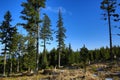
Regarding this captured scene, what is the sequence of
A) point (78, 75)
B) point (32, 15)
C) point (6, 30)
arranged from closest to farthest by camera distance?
point (78, 75), point (32, 15), point (6, 30)

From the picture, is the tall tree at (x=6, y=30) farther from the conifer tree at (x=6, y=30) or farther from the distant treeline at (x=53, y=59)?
the distant treeline at (x=53, y=59)

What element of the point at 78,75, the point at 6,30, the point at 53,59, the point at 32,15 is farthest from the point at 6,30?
the point at 53,59

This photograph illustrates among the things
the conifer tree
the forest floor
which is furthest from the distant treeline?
the forest floor

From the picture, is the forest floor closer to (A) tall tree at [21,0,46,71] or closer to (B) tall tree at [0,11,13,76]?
(A) tall tree at [21,0,46,71]

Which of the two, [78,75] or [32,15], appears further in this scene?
[32,15]

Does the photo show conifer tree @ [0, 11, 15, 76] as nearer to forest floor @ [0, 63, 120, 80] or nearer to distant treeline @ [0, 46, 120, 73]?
distant treeline @ [0, 46, 120, 73]

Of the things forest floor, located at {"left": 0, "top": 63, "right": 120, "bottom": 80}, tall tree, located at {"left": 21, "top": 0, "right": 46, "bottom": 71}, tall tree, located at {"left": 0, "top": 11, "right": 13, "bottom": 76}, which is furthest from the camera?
tall tree, located at {"left": 0, "top": 11, "right": 13, "bottom": 76}

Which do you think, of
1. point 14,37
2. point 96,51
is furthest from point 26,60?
point 96,51

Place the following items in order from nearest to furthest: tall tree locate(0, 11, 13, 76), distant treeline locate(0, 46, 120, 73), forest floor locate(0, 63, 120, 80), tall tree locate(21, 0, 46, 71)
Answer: forest floor locate(0, 63, 120, 80)
tall tree locate(21, 0, 46, 71)
tall tree locate(0, 11, 13, 76)
distant treeline locate(0, 46, 120, 73)

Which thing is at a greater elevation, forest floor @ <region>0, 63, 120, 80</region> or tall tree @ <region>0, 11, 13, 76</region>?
tall tree @ <region>0, 11, 13, 76</region>

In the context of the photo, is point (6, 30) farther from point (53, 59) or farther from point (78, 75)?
point (53, 59)

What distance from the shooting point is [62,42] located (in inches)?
2384

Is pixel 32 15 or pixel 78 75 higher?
pixel 32 15

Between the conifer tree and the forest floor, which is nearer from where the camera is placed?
the forest floor
